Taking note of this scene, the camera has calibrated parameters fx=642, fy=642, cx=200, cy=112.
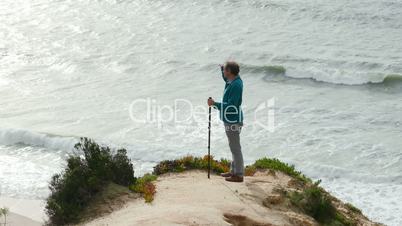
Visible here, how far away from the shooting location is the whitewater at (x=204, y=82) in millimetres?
17906

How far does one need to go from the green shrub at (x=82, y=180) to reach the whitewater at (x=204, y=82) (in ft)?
13.6

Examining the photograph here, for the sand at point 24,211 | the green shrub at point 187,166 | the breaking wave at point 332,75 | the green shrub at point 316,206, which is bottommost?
the sand at point 24,211

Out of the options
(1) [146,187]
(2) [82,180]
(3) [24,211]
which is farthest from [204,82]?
(2) [82,180]

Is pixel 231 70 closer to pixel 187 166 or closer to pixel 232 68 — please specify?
pixel 232 68

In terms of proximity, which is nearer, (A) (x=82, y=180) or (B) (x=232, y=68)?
(B) (x=232, y=68)

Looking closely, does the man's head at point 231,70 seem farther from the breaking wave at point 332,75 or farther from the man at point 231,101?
the breaking wave at point 332,75

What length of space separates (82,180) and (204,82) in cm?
1417

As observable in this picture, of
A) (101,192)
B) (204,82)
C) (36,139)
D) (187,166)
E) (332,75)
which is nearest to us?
(101,192)

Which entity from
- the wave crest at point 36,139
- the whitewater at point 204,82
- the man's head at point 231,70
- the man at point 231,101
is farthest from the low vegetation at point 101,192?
the wave crest at point 36,139

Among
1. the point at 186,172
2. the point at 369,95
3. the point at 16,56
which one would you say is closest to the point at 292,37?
the point at 369,95

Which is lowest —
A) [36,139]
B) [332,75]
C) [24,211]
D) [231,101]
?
[24,211]

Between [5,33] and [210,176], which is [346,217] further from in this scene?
[5,33]

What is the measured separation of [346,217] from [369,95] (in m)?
12.5

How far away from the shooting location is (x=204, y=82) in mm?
24906
